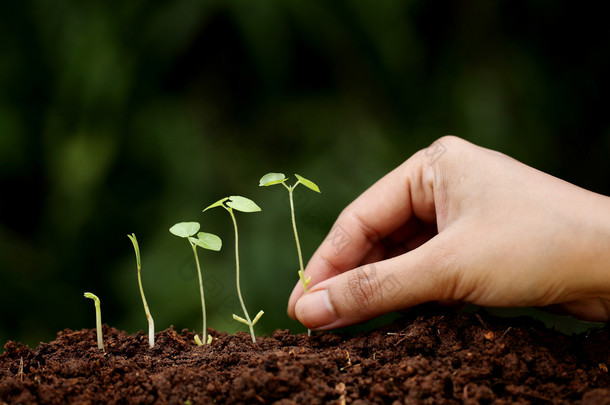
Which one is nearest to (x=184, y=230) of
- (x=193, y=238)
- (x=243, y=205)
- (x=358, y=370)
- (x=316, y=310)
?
(x=193, y=238)

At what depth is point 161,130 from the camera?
193 centimetres

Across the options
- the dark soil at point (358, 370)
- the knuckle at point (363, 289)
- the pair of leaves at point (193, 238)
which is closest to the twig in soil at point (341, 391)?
the dark soil at point (358, 370)

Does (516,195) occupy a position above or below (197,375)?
above

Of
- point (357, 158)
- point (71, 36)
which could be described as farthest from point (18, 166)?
point (357, 158)

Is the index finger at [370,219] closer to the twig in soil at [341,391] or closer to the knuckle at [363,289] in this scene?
the knuckle at [363,289]

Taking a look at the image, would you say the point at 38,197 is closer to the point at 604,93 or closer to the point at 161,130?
the point at 161,130

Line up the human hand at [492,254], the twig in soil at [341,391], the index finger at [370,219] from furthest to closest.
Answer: the index finger at [370,219], the human hand at [492,254], the twig in soil at [341,391]

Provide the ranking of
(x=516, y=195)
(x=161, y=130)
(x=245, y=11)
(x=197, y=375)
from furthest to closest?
(x=161, y=130) < (x=245, y=11) < (x=516, y=195) < (x=197, y=375)

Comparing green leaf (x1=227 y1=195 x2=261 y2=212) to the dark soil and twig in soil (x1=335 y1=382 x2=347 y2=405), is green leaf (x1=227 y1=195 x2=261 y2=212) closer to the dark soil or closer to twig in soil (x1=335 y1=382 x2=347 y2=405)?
the dark soil

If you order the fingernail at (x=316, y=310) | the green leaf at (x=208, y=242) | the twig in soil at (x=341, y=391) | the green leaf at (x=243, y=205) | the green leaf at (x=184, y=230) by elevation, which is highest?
the green leaf at (x=243, y=205)

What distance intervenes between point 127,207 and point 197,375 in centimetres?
123

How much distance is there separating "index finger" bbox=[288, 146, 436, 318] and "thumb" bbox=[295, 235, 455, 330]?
0.22m

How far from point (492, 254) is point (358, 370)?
0.36 meters

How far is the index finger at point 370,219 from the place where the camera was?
55.2 inches
